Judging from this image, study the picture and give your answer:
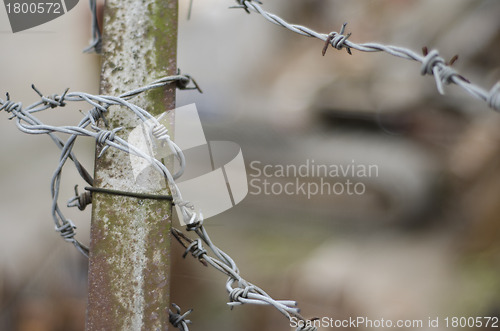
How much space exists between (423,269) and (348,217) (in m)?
0.34

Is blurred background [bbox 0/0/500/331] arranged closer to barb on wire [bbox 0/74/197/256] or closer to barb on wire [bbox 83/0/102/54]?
barb on wire [bbox 83/0/102/54]

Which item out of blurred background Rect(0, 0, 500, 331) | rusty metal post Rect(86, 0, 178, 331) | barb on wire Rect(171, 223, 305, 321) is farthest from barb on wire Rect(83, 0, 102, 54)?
blurred background Rect(0, 0, 500, 331)

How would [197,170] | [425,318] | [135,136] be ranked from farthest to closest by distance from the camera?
1. [425,318]
2. [197,170]
3. [135,136]

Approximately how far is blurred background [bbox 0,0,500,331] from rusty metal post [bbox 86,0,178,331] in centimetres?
108

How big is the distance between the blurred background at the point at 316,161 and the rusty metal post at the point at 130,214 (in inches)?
42.5

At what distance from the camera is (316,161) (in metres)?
2.00

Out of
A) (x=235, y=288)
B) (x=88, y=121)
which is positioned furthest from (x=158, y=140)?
(x=235, y=288)

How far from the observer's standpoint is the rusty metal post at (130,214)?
790mm

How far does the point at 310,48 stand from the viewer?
2.06 m

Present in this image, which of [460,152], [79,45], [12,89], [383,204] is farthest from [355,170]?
[12,89]

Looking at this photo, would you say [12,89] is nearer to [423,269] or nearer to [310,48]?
[310,48]

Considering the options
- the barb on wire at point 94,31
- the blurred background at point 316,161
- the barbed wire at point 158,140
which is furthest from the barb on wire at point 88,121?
the blurred background at point 316,161

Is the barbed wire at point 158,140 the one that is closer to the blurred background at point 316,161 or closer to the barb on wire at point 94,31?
the barb on wire at point 94,31

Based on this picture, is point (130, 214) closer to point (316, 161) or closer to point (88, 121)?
point (88, 121)
